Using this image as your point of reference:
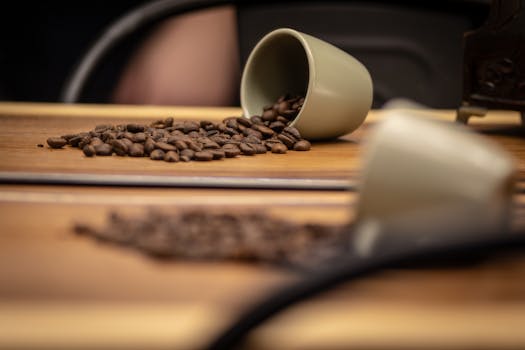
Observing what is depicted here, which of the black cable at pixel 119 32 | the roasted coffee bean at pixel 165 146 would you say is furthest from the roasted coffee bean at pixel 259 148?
the black cable at pixel 119 32

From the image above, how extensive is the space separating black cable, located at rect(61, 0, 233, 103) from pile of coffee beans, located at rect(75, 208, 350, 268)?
1.13 m

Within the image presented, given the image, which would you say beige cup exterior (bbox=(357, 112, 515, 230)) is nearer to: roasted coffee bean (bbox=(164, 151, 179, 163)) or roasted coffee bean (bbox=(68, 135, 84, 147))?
roasted coffee bean (bbox=(164, 151, 179, 163))

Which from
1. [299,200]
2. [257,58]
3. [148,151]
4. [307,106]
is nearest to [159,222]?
[299,200]

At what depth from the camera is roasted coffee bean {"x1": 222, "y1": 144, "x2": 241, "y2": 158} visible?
811mm

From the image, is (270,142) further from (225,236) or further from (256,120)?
(225,236)

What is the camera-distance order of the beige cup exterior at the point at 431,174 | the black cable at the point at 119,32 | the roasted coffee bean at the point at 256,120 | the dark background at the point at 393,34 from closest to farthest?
1. the beige cup exterior at the point at 431,174
2. the roasted coffee bean at the point at 256,120
3. the black cable at the point at 119,32
4. the dark background at the point at 393,34

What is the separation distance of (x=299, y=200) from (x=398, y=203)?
16 cm

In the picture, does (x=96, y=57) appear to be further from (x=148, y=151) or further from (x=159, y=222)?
(x=159, y=222)

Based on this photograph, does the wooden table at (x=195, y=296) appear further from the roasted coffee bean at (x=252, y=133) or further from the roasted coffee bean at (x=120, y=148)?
the roasted coffee bean at (x=252, y=133)

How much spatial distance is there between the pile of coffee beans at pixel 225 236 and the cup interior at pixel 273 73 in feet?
1.81

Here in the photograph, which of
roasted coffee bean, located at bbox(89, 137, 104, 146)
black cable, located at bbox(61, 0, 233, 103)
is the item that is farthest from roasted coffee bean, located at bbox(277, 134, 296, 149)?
black cable, located at bbox(61, 0, 233, 103)

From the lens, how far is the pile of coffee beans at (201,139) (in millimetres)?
799

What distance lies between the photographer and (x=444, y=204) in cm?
43

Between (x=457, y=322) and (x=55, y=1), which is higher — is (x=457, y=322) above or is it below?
below
